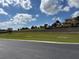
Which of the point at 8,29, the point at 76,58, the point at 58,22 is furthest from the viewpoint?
the point at 58,22

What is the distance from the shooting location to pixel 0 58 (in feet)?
51.0

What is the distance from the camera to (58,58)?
14844mm

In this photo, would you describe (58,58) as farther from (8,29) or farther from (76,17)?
(76,17)

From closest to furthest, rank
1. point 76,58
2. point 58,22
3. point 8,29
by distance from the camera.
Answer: point 76,58 < point 8,29 < point 58,22

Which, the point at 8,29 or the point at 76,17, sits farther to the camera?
the point at 76,17

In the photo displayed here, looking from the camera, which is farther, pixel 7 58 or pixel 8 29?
pixel 8 29

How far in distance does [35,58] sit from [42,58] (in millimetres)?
477

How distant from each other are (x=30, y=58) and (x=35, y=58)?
34 cm

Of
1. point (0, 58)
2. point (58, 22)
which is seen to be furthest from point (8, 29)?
point (0, 58)

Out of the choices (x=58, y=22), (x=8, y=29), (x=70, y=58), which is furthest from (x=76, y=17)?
(x=70, y=58)

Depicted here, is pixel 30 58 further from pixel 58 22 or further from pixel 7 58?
pixel 58 22

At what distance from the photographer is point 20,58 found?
15.2 m

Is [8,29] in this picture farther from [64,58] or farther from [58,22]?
[64,58]

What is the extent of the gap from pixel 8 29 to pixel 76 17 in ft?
177
